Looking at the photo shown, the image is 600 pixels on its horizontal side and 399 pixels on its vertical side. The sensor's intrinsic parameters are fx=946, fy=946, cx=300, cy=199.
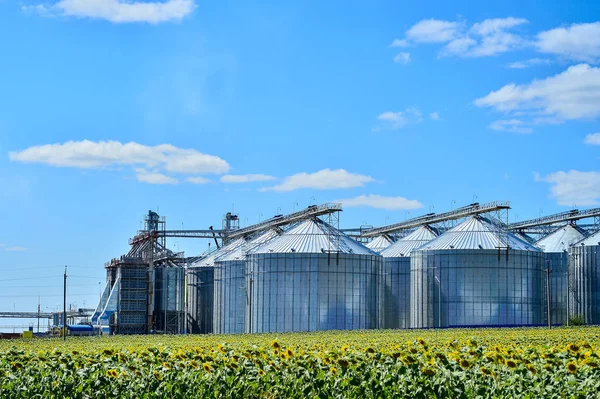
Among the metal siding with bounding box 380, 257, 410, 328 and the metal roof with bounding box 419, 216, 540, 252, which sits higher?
the metal roof with bounding box 419, 216, 540, 252

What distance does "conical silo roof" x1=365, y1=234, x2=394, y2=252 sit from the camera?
376ft

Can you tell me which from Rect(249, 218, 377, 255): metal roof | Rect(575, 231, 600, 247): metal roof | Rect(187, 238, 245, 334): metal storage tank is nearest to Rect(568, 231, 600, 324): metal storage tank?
Rect(575, 231, 600, 247): metal roof

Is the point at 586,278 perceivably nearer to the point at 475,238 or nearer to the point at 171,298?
the point at 475,238

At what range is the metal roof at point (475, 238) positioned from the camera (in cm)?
8988

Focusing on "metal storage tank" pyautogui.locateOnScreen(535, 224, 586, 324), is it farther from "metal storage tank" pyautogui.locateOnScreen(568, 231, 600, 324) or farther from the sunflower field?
the sunflower field

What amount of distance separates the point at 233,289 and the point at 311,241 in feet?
41.9

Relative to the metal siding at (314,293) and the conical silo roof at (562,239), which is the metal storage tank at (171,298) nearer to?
the metal siding at (314,293)

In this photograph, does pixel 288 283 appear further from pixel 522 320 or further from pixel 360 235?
pixel 360 235

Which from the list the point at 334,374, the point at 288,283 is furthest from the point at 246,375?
the point at 288,283

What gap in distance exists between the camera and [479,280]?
88.8 meters

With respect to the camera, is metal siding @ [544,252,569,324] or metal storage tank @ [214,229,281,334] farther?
metal siding @ [544,252,569,324]

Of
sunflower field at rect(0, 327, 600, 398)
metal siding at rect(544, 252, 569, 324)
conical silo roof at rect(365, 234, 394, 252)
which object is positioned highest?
conical silo roof at rect(365, 234, 394, 252)

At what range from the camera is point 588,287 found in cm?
9838

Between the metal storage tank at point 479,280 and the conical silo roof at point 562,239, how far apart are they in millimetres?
16382
